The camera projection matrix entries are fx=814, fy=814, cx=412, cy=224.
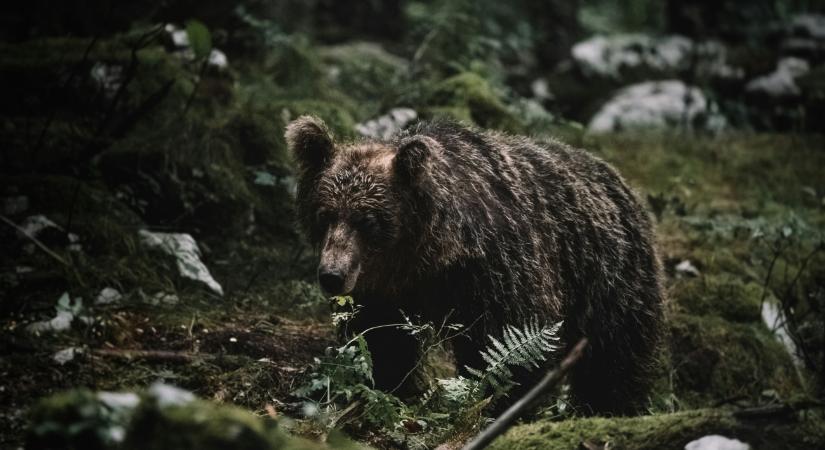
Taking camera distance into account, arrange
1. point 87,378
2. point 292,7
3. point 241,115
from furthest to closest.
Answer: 1. point 292,7
2. point 241,115
3. point 87,378

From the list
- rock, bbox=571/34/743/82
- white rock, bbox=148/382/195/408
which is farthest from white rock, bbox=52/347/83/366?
rock, bbox=571/34/743/82

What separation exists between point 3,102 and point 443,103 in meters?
4.09

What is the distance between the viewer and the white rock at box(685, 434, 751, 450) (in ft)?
9.62

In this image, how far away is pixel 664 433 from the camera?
3.14 metres

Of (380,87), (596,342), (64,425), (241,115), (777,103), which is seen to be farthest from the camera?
(777,103)

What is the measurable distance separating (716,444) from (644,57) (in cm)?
1280

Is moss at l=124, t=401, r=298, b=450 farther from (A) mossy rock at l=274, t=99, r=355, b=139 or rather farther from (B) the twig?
(A) mossy rock at l=274, t=99, r=355, b=139

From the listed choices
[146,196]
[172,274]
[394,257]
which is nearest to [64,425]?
[394,257]

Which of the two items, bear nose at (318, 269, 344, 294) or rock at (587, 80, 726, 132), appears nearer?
bear nose at (318, 269, 344, 294)

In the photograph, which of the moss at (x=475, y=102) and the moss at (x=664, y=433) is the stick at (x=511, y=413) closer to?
the moss at (x=664, y=433)

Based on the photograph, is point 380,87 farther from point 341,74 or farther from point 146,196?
point 146,196

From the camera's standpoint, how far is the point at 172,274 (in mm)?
5918

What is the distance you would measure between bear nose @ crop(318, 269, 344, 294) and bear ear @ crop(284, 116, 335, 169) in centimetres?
86

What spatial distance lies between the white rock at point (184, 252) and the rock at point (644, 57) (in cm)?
997
